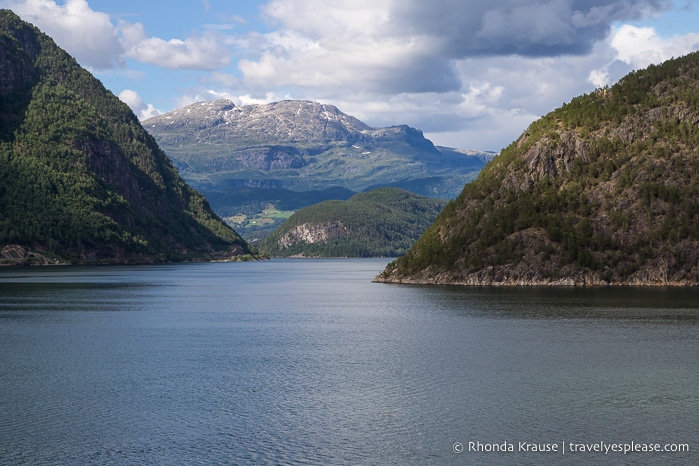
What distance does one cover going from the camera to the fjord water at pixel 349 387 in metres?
57.7

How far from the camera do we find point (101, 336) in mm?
118000

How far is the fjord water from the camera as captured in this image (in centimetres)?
5766

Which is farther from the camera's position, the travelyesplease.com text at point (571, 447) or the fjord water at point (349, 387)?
the fjord water at point (349, 387)

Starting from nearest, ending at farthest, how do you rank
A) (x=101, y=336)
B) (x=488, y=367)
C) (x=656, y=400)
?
(x=656, y=400) < (x=488, y=367) < (x=101, y=336)

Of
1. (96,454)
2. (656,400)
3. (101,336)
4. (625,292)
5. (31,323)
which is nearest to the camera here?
(96,454)

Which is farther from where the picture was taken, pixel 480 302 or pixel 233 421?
pixel 480 302

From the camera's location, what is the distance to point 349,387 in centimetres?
7831

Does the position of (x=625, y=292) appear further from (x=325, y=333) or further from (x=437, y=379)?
(x=437, y=379)

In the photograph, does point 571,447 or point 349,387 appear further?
point 349,387

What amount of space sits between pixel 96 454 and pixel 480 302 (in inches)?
4735

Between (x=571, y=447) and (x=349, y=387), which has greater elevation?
(x=349, y=387)

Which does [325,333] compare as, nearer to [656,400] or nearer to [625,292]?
[656,400]

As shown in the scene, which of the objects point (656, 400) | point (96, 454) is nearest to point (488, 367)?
point (656, 400)

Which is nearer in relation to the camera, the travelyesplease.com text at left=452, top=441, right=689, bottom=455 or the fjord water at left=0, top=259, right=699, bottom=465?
the travelyesplease.com text at left=452, top=441, right=689, bottom=455
